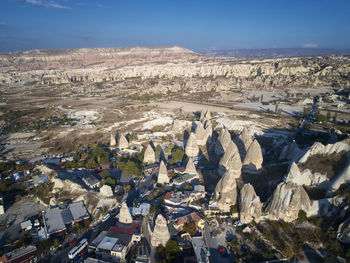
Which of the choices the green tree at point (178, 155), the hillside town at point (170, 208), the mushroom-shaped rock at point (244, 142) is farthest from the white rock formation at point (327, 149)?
the green tree at point (178, 155)

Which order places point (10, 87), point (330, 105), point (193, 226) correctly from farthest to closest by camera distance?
point (10, 87), point (330, 105), point (193, 226)

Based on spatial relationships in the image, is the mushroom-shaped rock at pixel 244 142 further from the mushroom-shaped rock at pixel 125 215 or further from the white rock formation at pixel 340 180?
the mushroom-shaped rock at pixel 125 215

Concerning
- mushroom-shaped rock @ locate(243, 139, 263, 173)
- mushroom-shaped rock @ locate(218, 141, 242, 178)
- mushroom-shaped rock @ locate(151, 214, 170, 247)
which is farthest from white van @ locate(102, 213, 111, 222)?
mushroom-shaped rock @ locate(243, 139, 263, 173)

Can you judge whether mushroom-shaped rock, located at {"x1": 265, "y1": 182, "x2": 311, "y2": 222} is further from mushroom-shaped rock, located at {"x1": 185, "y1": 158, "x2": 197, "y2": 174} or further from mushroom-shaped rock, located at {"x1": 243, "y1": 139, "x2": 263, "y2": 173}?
mushroom-shaped rock, located at {"x1": 185, "y1": 158, "x2": 197, "y2": 174}

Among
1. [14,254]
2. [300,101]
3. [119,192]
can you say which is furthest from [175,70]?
[14,254]

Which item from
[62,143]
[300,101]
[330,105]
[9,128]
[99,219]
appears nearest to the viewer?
[99,219]

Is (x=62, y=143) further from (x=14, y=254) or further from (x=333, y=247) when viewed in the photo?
(x=333, y=247)
